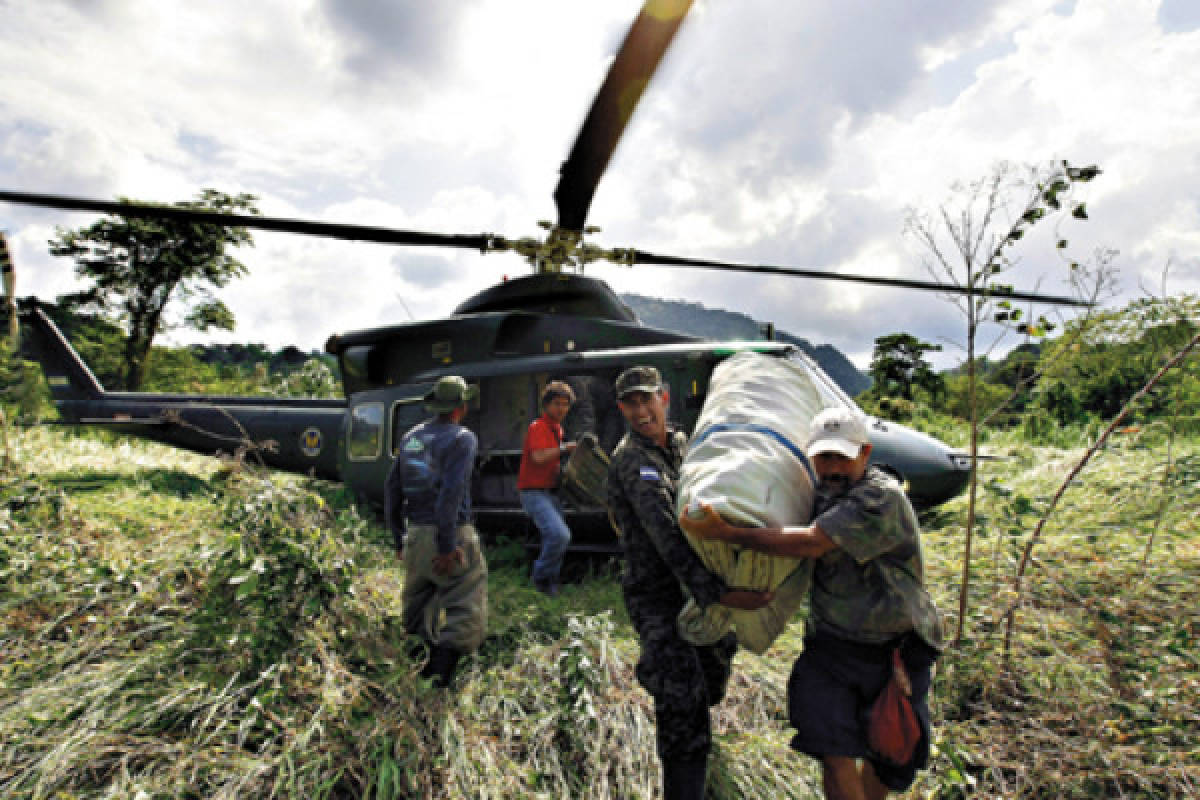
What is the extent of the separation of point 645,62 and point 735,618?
3.56 m

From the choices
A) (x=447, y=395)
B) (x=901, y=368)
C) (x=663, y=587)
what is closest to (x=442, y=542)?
(x=447, y=395)

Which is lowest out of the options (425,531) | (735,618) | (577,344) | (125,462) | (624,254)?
(125,462)

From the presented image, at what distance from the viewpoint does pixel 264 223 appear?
16.3ft

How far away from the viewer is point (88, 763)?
7.80 ft

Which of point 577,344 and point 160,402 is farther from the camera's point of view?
point 160,402

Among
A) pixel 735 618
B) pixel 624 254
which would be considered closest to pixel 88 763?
pixel 735 618

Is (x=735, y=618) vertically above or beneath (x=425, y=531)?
above

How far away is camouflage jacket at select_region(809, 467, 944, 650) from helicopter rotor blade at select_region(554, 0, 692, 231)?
Answer: 3028 mm

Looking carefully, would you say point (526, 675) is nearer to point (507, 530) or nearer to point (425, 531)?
point (425, 531)

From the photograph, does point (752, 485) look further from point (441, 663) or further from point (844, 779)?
point (441, 663)

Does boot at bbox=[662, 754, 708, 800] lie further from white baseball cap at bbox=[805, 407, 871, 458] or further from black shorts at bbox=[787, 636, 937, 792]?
white baseball cap at bbox=[805, 407, 871, 458]

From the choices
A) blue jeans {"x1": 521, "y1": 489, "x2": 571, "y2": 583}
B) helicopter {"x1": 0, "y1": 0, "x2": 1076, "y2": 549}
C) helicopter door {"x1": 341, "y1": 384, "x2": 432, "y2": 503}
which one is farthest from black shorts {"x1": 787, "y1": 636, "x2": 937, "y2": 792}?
helicopter door {"x1": 341, "y1": 384, "x2": 432, "y2": 503}

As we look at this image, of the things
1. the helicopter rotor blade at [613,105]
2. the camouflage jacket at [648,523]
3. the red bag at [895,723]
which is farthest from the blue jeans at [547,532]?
the red bag at [895,723]

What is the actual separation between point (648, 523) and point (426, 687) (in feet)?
5.18
